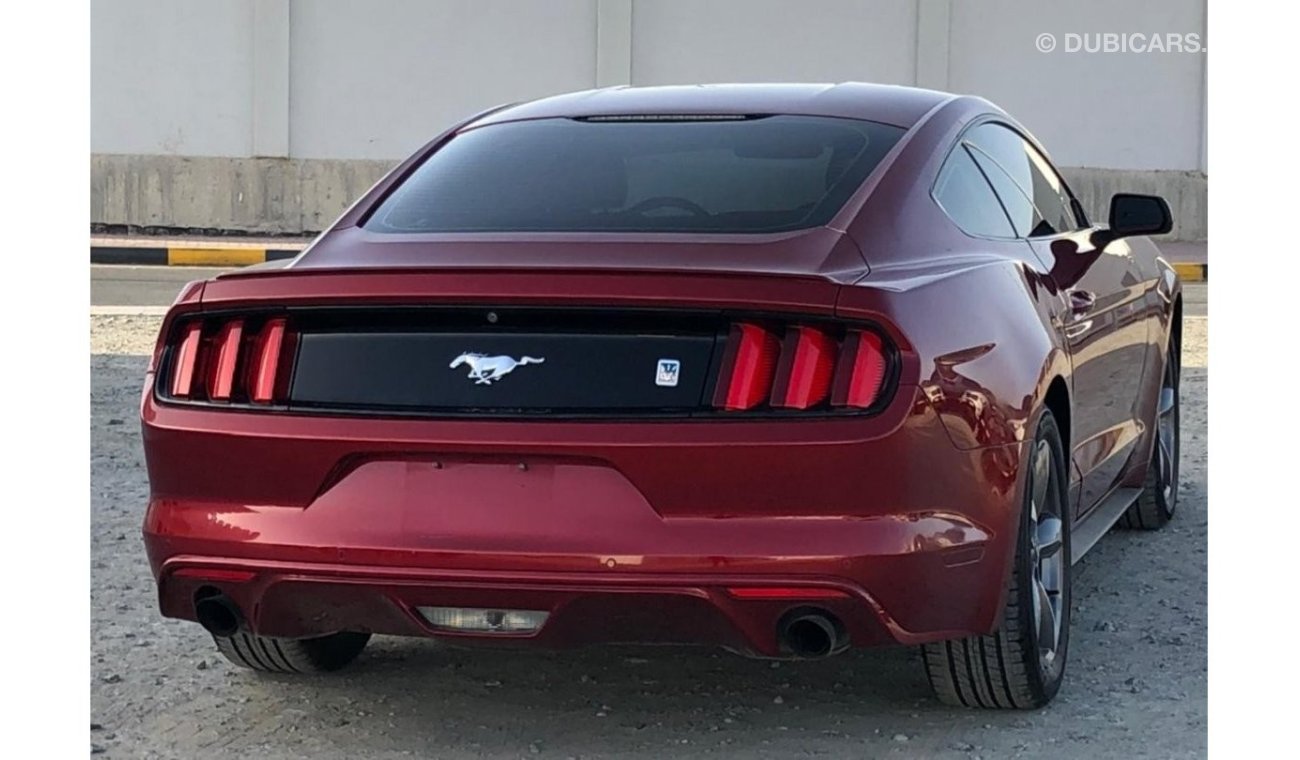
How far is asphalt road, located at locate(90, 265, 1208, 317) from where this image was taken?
47.3ft

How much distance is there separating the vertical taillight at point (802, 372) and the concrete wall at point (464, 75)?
17.4 meters

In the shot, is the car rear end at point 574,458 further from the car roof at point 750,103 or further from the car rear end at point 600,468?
the car roof at point 750,103

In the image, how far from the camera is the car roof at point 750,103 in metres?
4.85

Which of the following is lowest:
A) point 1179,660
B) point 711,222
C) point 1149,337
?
point 1179,660

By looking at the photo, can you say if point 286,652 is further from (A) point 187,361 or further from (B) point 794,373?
(B) point 794,373

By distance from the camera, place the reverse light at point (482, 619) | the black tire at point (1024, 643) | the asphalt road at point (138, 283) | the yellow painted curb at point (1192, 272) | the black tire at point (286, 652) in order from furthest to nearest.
Answer: 1. the yellow painted curb at point (1192, 272)
2. the asphalt road at point (138, 283)
3. the black tire at point (286, 652)
4. the black tire at point (1024, 643)
5. the reverse light at point (482, 619)

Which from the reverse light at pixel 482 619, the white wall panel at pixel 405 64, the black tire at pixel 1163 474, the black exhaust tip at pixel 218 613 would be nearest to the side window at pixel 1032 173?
the black tire at pixel 1163 474

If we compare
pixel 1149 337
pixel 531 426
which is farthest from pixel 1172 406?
pixel 531 426

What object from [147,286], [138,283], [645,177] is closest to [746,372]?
[645,177]

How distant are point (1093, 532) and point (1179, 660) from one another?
1.58 ft

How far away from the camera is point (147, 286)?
15750mm
